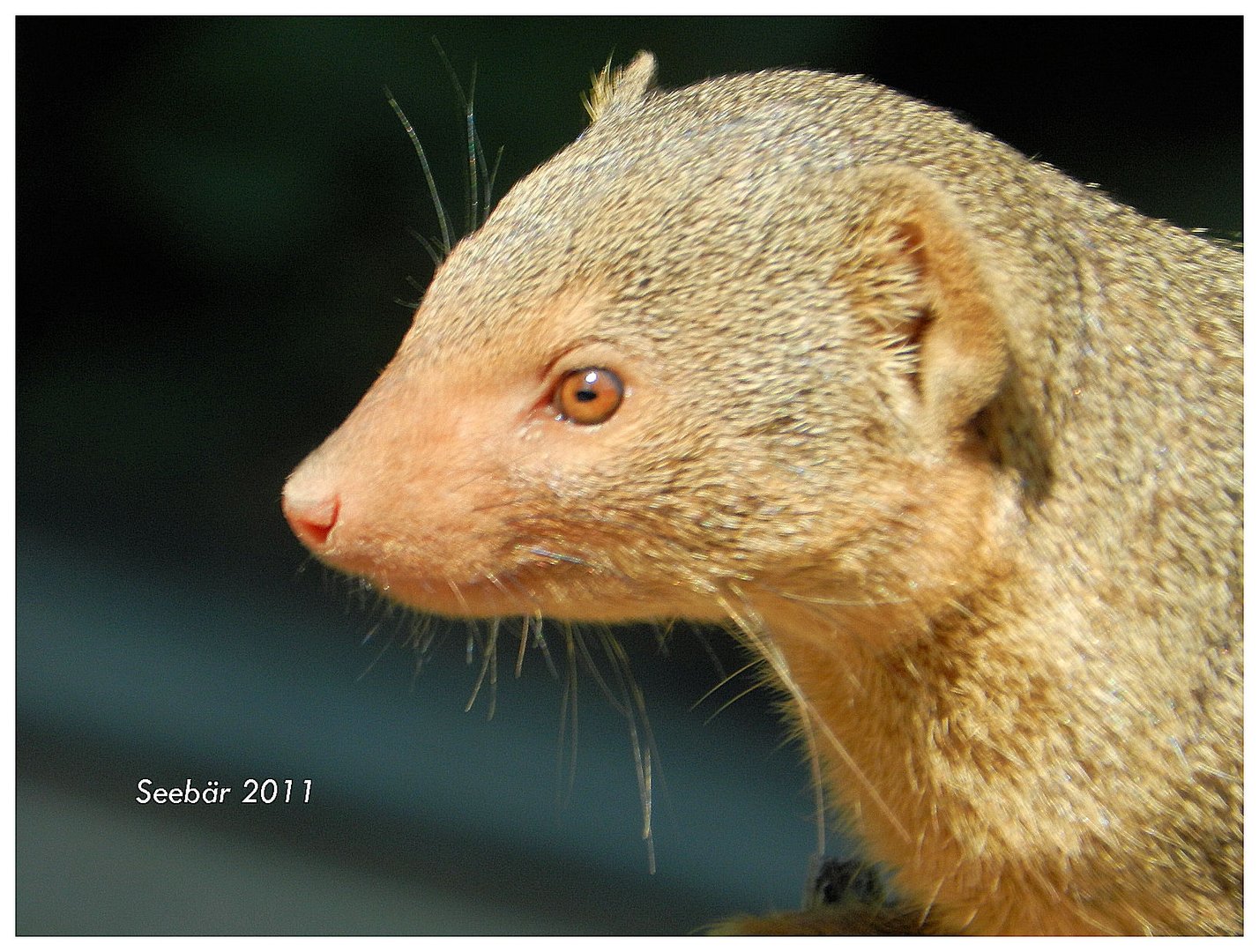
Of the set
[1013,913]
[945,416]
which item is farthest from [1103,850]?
[945,416]

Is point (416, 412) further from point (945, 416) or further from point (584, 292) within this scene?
point (945, 416)

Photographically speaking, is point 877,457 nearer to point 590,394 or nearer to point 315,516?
point 590,394

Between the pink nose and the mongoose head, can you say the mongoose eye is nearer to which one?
the mongoose head

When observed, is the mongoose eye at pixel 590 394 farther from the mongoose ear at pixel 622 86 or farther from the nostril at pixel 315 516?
the mongoose ear at pixel 622 86

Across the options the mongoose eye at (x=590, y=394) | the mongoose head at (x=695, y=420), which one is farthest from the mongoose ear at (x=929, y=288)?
the mongoose eye at (x=590, y=394)

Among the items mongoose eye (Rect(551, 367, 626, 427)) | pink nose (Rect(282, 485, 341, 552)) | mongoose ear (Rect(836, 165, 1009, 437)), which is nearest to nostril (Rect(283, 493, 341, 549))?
pink nose (Rect(282, 485, 341, 552))

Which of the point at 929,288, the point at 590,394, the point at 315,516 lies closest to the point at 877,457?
the point at 929,288
